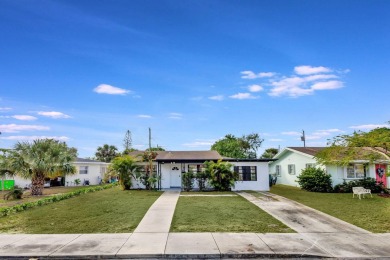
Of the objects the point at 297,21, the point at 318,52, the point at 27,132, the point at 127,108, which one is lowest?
the point at 27,132

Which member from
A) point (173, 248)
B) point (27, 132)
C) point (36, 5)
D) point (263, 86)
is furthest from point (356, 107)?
point (27, 132)

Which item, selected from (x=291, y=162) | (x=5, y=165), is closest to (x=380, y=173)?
(x=291, y=162)

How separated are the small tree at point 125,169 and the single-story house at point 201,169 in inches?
40.6

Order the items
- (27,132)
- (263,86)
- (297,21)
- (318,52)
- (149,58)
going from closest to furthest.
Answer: (297,21)
(318,52)
(149,58)
(263,86)
(27,132)

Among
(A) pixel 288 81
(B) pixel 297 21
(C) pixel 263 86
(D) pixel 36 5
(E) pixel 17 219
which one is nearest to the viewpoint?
(E) pixel 17 219

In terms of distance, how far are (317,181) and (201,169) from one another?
913cm

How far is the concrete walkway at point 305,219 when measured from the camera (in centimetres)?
938

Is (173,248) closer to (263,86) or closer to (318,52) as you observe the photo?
(318,52)

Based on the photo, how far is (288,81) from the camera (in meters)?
18.9

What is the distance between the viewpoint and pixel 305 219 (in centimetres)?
1102

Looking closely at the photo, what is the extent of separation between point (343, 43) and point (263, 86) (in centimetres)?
609

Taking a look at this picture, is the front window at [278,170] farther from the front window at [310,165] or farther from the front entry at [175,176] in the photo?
the front entry at [175,176]

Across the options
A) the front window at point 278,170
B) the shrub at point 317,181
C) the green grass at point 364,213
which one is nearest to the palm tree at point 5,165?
the green grass at point 364,213

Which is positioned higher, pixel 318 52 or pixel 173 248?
pixel 318 52
